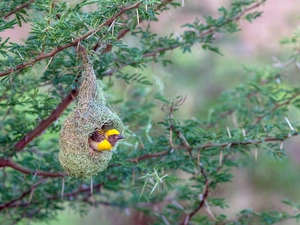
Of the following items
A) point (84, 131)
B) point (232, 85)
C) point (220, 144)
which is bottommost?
point (84, 131)

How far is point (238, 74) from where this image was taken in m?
6.29

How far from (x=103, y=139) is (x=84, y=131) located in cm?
14

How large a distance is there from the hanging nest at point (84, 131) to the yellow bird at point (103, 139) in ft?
0.10

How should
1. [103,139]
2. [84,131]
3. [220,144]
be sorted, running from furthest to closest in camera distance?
[220,144]
[103,139]
[84,131]

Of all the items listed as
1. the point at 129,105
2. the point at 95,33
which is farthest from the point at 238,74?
the point at 95,33

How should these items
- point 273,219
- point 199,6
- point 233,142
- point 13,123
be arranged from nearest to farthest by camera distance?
1. point 233,142
2. point 13,123
3. point 273,219
4. point 199,6

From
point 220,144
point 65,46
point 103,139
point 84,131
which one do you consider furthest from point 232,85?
point 65,46

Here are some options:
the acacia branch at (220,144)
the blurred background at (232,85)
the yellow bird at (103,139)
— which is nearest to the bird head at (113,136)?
the yellow bird at (103,139)

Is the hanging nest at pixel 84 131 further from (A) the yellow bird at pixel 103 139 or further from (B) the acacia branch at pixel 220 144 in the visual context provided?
(B) the acacia branch at pixel 220 144

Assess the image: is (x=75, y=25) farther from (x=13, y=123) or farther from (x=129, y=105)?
(x=129, y=105)

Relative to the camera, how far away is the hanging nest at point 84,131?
228cm

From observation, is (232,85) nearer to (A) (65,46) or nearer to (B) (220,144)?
(B) (220,144)

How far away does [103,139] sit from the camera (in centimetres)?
239

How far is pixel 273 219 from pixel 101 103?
56.7 inches
